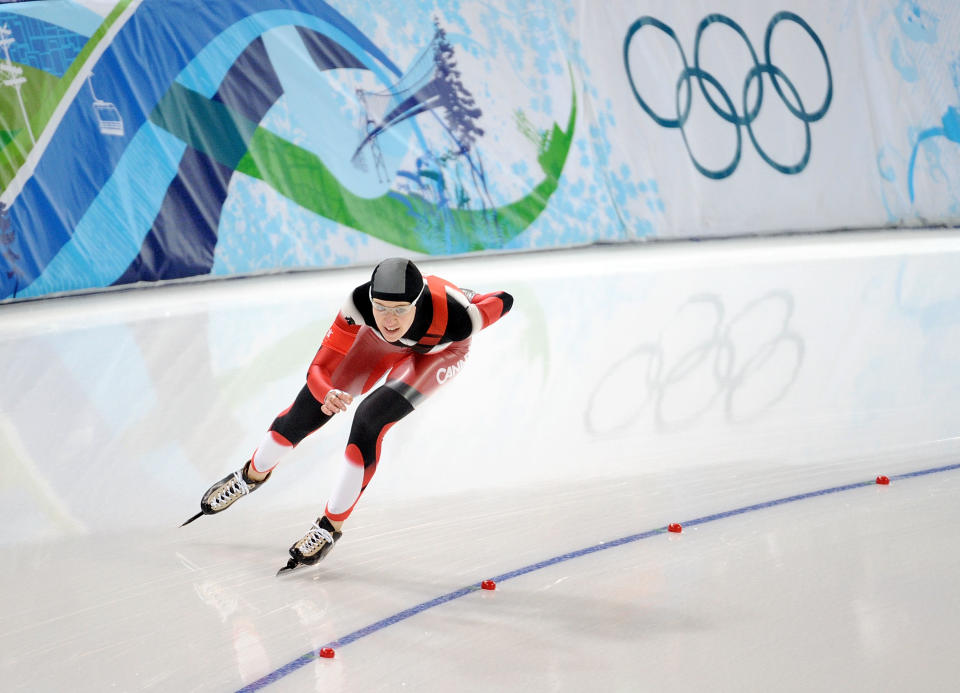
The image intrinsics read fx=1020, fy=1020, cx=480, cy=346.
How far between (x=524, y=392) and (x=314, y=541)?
2.02 metres

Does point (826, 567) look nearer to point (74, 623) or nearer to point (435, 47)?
point (74, 623)

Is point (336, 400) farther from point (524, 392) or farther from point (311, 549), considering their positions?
point (524, 392)

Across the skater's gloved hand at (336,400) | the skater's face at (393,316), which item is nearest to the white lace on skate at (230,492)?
the skater's gloved hand at (336,400)

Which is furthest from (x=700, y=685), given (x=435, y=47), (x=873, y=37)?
(x=873, y=37)

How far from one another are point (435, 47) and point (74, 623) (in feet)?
26.7

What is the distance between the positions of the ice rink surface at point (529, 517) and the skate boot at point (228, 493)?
7 cm

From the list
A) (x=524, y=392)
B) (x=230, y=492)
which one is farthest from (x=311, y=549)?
(x=524, y=392)

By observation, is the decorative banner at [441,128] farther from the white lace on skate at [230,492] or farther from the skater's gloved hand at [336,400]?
the skater's gloved hand at [336,400]

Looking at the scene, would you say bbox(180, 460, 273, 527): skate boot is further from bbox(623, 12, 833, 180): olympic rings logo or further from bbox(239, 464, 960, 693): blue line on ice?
bbox(623, 12, 833, 180): olympic rings logo

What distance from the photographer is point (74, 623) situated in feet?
7.98

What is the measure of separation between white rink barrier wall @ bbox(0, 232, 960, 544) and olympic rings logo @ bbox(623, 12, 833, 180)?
121 inches

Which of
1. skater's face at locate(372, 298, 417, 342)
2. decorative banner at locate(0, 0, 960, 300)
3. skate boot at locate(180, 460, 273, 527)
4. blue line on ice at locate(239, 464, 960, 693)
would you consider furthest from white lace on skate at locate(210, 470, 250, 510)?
decorative banner at locate(0, 0, 960, 300)

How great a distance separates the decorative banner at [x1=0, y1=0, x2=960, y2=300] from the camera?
8406 mm

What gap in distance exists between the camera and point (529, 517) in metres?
3.05
